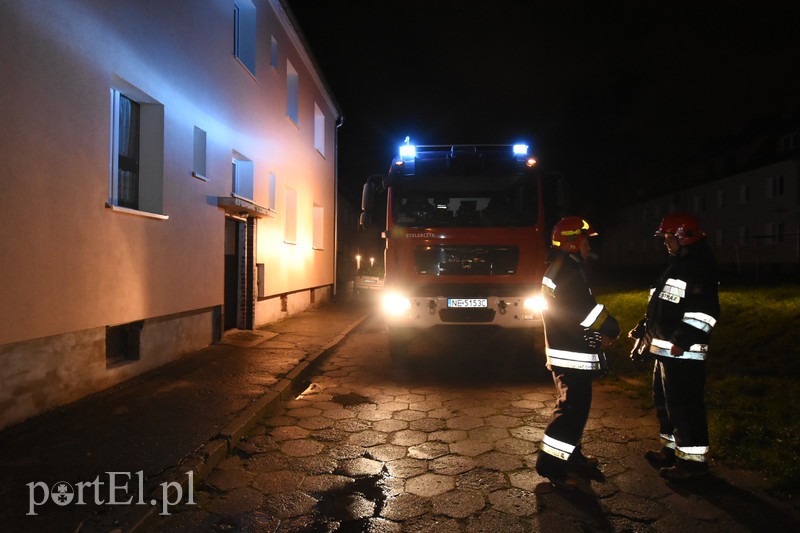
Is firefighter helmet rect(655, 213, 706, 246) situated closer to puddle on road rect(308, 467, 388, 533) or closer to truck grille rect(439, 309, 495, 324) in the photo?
puddle on road rect(308, 467, 388, 533)

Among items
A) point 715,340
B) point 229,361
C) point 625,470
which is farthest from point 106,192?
point 715,340

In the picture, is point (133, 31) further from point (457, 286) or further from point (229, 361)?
point (457, 286)

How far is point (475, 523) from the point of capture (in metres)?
3.32

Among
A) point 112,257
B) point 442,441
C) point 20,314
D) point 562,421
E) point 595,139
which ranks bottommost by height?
point 442,441

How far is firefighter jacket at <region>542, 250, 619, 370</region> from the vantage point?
155 inches

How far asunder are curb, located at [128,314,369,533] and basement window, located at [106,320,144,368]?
1890 mm

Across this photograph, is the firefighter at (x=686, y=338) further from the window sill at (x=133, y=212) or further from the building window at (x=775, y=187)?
the building window at (x=775, y=187)

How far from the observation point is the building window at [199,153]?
29.5 ft

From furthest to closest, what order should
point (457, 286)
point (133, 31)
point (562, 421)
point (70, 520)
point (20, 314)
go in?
point (457, 286)
point (133, 31)
point (20, 314)
point (562, 421)
point (70, 520)

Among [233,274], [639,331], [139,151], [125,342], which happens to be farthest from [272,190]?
[639,331]

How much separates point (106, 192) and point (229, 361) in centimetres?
310

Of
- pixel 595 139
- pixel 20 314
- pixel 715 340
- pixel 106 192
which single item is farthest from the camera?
pixel 595 139

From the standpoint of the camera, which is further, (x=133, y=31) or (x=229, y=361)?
(x=229, y=361)

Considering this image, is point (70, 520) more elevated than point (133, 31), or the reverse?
point (133, 31)
